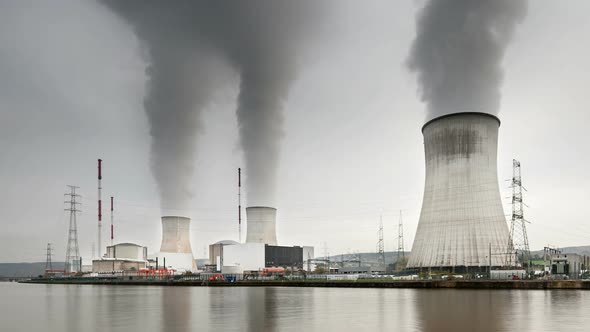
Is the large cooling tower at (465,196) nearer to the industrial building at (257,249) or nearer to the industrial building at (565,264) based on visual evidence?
the industrial building at (565,264)

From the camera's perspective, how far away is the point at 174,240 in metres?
57.9

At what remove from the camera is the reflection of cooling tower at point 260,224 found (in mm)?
53312

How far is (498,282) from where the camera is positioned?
1115 inches

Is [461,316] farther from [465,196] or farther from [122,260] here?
[122,260]

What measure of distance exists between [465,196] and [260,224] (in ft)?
96.0

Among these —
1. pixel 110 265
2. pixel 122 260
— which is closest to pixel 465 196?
pixel 122 260

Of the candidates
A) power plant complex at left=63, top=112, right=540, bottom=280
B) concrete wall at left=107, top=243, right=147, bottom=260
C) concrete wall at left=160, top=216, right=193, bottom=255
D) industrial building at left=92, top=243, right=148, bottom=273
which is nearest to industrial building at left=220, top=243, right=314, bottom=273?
concrete wall at left=160, top=216, right=193, bottom=255

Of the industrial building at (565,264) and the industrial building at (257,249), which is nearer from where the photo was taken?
the industrial building at (565,264)

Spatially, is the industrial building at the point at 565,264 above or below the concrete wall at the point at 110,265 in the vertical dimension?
above

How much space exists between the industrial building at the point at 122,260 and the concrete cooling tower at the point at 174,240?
34.8ft

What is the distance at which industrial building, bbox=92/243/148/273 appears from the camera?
66.7 meters

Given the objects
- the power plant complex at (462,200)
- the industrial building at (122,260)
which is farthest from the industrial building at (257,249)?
the power plant complex at (462,200)

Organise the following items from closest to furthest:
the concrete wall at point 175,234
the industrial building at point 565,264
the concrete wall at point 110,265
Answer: the industrial building at point 565,264, the concrete wall at point 175,234, the concrete wall at point 110,265

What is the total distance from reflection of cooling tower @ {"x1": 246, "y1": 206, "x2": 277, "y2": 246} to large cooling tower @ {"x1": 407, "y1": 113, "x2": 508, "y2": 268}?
25.5 meters
